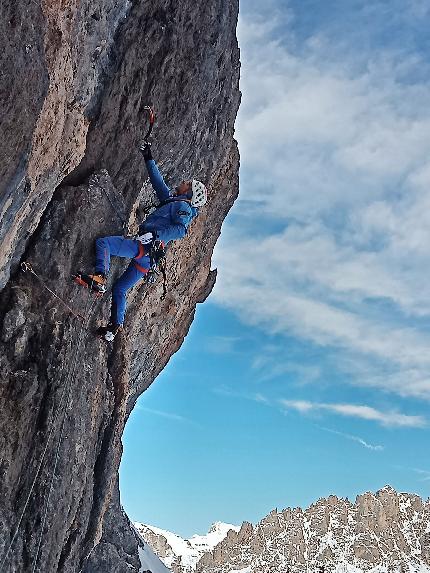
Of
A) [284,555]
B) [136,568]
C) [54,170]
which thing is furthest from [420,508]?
[54,170]

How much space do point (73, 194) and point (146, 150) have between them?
2077mm

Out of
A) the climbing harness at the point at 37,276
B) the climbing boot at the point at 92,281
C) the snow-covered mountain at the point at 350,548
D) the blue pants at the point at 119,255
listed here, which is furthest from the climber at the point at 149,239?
the snow-covered mountain at the point at 350,548

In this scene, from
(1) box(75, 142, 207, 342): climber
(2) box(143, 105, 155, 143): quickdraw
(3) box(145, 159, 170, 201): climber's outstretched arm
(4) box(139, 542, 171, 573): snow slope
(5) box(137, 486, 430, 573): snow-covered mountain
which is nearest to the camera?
(1) box(75, 142, 207, 342): climber

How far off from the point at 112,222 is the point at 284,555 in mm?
202613

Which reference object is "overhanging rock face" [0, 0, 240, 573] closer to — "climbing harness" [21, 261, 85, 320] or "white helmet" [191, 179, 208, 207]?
"climbing harness" [21, 261, 85, 320]

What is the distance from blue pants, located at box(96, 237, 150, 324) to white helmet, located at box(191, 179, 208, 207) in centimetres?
→ 141

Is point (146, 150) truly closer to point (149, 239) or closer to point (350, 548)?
point (149, 239)

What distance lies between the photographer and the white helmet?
34.8 feet

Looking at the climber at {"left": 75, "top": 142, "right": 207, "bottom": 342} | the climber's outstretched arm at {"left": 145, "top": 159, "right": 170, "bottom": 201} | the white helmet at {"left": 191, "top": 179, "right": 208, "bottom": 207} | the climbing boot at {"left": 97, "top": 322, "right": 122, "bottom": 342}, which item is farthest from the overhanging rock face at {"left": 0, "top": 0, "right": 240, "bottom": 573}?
the white helmet at {"left": 191, "top": 179, "right": 208, "bottom": 207}

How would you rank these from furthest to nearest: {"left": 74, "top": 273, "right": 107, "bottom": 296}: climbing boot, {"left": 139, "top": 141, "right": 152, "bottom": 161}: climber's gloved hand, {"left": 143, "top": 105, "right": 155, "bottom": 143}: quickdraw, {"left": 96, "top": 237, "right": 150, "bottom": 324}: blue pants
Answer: {"left": 143, "top": 105, "right": 155, "bottom": 143}: quickdraw < {"left": 139, "top": 141, "right": 152, "bottom": 161}: climber's gloved hand < {"left": 96, "top": 237, "right": 150, "bottom": 324}: blue pants < {"left": 74, "top": 273, "right": 107, "bottom": 296}: climbing boot

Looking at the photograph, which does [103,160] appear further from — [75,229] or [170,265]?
[170,265]

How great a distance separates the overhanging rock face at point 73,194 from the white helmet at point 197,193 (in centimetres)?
139

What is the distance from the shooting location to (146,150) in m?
11.1

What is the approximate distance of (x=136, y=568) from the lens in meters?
18.2
